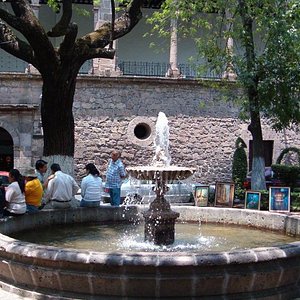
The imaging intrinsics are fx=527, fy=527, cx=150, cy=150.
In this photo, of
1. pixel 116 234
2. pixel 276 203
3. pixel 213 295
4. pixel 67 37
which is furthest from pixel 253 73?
pixel 213 295

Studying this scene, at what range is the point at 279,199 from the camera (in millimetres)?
13500

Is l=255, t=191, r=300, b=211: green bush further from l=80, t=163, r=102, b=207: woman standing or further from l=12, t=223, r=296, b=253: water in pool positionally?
l=80, t=163, r=102, b=207: woman standing

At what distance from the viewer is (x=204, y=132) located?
71.9ft

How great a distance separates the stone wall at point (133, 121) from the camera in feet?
66.6

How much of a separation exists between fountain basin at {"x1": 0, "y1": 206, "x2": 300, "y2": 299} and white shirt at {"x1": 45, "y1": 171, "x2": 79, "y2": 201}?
290cm

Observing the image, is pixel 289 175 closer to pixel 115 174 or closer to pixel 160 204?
pixel 115 174

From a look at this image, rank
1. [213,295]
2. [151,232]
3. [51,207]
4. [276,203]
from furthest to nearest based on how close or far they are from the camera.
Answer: [276,203], [51,207], [151,232], [213,295]

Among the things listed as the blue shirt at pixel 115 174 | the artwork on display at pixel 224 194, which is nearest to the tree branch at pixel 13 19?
the blue shirt at pixel 115 174

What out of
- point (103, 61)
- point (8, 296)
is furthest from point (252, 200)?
point (103, 61)

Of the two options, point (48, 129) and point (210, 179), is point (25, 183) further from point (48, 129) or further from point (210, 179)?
point (210, 179)

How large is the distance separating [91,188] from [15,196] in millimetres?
2176

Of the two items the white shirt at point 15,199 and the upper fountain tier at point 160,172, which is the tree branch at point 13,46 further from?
the upper fountain tier at point 160,172

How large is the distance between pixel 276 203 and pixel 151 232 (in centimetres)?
665

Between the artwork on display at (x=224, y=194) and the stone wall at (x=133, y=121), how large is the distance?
6175mm
